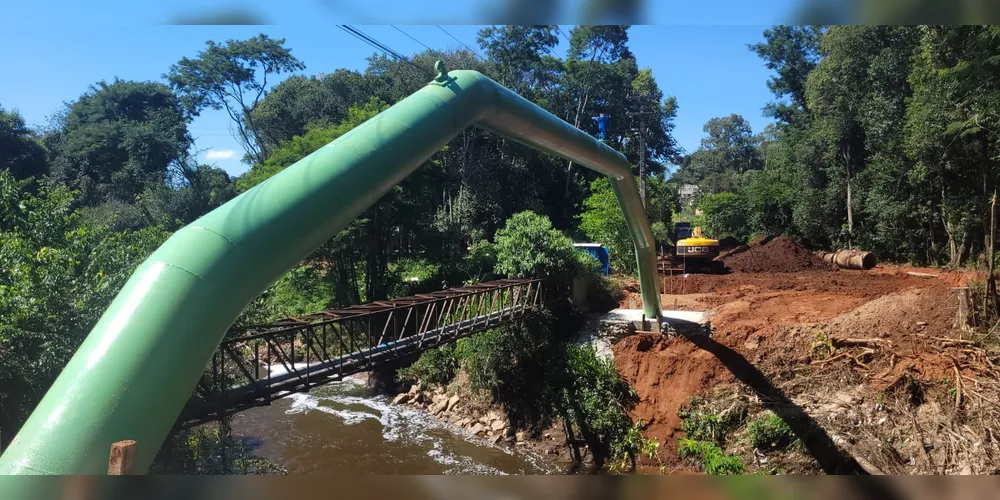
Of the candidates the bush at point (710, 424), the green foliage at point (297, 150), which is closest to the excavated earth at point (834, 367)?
Answer: the bush at point (710, 424)

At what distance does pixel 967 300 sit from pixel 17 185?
1856 cm

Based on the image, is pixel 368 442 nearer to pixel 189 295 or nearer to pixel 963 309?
pixel 189 295

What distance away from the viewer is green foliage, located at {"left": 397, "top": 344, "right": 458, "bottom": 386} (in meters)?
17.1

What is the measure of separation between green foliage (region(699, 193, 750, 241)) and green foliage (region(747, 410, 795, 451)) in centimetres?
2657

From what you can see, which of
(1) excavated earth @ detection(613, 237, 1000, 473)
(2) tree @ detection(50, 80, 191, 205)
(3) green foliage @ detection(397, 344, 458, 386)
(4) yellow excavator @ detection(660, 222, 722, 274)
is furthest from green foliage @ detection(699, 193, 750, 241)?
(2) tree @ detection(50, 80, 191, 205)

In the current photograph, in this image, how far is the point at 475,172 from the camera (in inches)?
1170

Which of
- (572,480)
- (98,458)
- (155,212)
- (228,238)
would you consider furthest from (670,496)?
(155,212)

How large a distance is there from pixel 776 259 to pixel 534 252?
49.1 ft

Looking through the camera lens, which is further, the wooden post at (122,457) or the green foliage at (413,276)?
the green foliage at (413,276)

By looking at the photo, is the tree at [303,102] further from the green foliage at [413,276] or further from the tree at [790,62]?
the tree at [790,62]

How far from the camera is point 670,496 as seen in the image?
1.06 metres

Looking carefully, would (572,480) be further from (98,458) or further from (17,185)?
(17,185)

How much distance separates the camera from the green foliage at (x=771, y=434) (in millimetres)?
11164

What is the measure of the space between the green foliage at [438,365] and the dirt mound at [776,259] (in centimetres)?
1514
